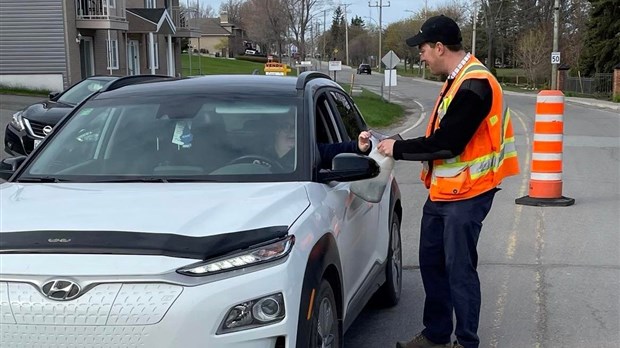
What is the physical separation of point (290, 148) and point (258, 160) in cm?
19

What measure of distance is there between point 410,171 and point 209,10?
13678cm

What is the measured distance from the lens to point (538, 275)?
6.63m

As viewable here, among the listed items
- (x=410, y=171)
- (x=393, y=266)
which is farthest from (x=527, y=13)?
(x=393, y=266)

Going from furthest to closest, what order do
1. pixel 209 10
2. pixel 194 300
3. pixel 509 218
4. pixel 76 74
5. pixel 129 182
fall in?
pixel 209 10
pixel 76 74
pixel 509 218
pixel 129 182
pixel 194 300

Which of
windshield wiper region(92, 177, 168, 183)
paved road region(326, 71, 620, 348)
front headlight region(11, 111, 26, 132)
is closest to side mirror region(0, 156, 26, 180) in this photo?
windshield wiper region(92, 177, 168, 183)

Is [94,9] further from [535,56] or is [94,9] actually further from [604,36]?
[535,56]

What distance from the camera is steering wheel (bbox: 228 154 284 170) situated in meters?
4.11

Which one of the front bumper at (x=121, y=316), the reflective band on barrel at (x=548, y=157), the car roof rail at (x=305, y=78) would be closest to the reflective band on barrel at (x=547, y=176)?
the reflective band on barrel at (x=548, y=157)

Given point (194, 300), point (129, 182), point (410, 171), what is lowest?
point (410, 171)

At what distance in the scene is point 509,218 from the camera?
360 inches

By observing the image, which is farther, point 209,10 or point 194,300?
point 209,10

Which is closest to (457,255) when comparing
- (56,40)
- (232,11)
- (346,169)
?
(346,169)

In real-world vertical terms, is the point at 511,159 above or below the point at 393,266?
above

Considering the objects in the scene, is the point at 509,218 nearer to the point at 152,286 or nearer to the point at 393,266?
the point at 393,266
